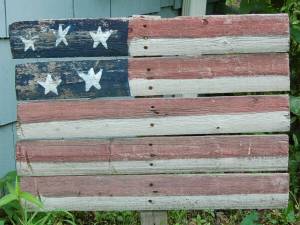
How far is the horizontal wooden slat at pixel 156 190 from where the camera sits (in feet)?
7.90

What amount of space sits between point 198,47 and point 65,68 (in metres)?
0.59

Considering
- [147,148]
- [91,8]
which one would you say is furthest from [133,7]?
[147,148]

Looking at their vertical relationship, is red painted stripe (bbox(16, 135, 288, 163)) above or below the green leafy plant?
above

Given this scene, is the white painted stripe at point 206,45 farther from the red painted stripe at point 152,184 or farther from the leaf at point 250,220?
the leaf at point 250,220

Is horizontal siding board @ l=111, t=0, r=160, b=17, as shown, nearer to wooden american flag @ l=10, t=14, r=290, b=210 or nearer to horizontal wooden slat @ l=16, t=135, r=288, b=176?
wooden american flag @ l=10, t=14, r=290, b=210

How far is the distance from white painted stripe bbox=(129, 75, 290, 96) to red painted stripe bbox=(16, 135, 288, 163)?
217 mm

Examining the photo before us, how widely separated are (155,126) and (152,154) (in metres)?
0.13

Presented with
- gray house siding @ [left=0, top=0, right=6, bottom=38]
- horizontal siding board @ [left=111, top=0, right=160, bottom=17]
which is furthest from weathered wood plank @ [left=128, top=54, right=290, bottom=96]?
horizontal siding board @ [left=111, top=0, right=160, bottom=17]

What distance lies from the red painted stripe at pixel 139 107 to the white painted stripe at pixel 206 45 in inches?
8.3

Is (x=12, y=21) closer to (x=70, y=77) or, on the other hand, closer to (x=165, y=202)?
(x=70, y=77)

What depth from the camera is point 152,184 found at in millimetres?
2412

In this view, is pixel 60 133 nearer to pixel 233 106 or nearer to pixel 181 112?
pixel 181 112

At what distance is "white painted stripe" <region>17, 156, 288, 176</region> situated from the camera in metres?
2.39

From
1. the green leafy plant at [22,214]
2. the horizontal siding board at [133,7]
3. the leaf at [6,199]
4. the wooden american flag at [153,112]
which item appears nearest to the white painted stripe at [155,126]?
the wooden american flag at [153,112]
